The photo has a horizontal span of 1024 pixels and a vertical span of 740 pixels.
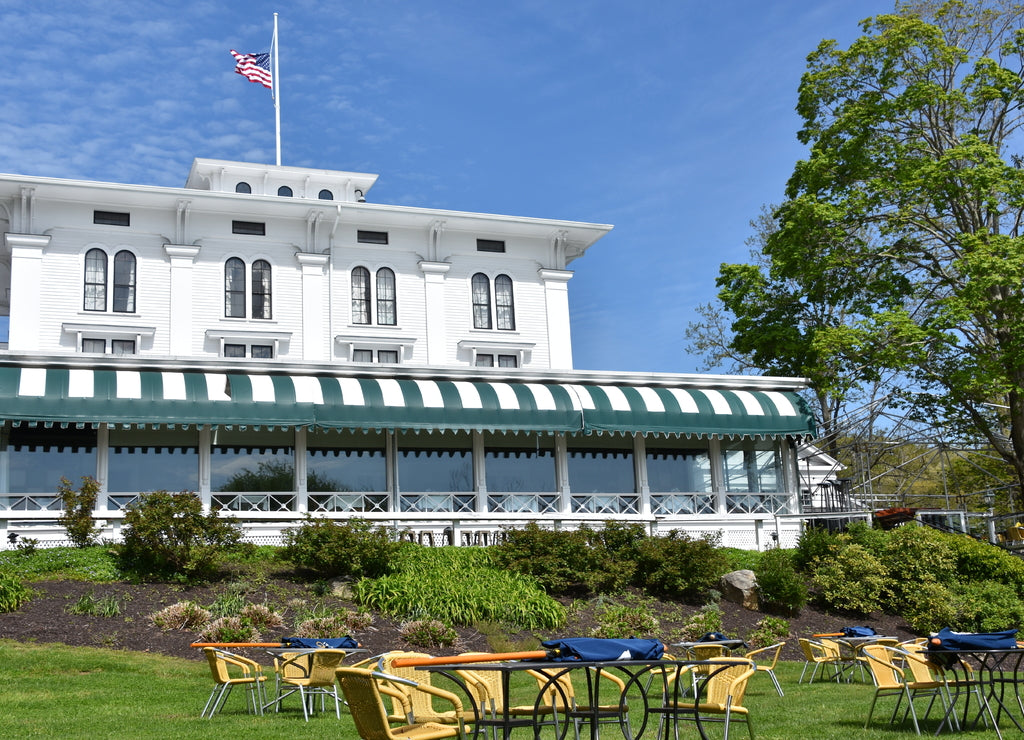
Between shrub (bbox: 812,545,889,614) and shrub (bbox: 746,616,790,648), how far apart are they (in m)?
1.99

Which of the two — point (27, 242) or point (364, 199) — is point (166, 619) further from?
point (364, 199)

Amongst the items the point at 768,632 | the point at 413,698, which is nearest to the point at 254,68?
the point at 768,632

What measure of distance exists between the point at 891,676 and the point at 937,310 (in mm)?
19928

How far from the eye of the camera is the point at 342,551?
20844 mm

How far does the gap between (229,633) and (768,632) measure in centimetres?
949

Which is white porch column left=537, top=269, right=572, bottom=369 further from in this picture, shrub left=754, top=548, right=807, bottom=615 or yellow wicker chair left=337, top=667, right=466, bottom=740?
yellow wicker chair left=337, top=667, right=466, bottom=740

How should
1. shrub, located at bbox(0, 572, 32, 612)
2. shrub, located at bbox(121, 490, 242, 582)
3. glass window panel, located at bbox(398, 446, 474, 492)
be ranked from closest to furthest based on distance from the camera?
shrub, located at bbox(0, 572, 32, 612) < shrub, located at bbox(121, 490, 242, 582) < glass window panel, located at bbox(398, 446, 474, 492)

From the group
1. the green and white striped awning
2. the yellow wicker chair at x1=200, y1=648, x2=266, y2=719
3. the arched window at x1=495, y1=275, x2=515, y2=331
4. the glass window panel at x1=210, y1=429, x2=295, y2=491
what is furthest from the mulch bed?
the arched window at x1=495, y1=275, x2=515, y2=331

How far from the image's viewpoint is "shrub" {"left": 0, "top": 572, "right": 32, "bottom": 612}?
18094mm

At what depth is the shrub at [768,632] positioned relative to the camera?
19.4 metres

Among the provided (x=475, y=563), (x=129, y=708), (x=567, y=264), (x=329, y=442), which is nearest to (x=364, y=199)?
(x=567, y=264)

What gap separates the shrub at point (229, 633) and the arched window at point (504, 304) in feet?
60.7

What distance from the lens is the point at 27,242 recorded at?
30406 mm

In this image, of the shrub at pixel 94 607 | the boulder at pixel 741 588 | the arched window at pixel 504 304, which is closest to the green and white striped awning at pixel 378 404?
the shrub at pixel 94 607
